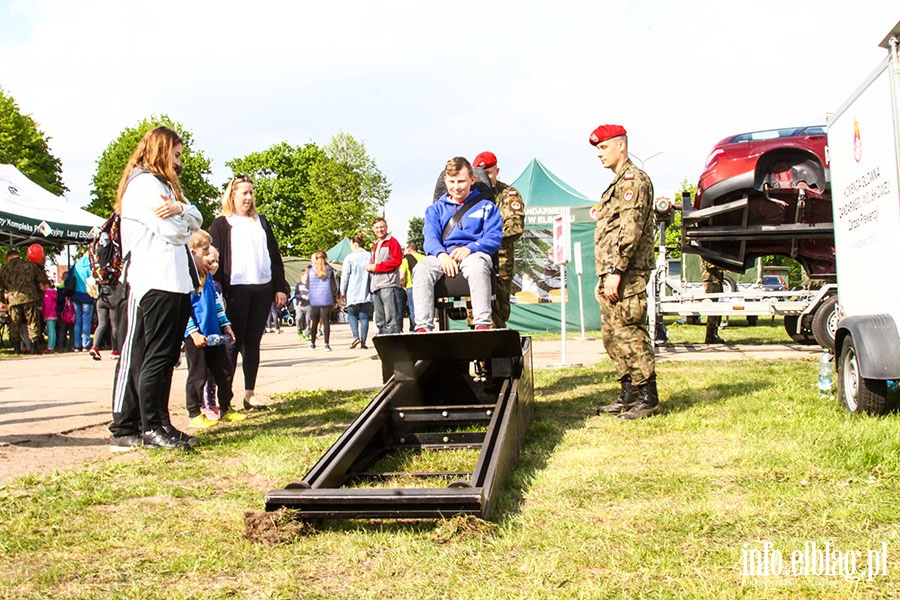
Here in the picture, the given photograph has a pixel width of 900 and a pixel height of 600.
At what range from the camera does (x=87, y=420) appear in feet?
20.5

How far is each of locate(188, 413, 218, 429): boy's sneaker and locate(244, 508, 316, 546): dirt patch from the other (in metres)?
3.00

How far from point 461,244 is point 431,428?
151 cm

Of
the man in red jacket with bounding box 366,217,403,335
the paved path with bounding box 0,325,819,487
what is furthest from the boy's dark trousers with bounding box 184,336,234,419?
the man in red jacket with bounding box 366,217,403,335

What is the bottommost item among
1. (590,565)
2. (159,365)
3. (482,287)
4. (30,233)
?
(590,565)

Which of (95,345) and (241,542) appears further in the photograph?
(95,345)

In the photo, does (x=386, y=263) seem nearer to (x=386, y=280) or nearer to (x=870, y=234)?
(x=386, y=280)

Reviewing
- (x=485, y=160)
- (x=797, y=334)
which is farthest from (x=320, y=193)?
(x=485, y=160)

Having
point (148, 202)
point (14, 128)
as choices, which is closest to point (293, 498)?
point (148, 202)

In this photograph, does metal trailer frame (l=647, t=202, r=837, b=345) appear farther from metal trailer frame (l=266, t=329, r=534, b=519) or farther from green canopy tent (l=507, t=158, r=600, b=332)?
green canopy tent (l=507, t=158, r=600, b=332)

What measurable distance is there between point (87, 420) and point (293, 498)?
150 inches

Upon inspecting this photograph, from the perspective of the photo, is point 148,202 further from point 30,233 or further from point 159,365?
point 30,233

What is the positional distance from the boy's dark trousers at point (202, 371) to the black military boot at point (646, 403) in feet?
9.61

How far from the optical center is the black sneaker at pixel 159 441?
4895mm

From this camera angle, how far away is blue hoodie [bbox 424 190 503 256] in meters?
5.74
